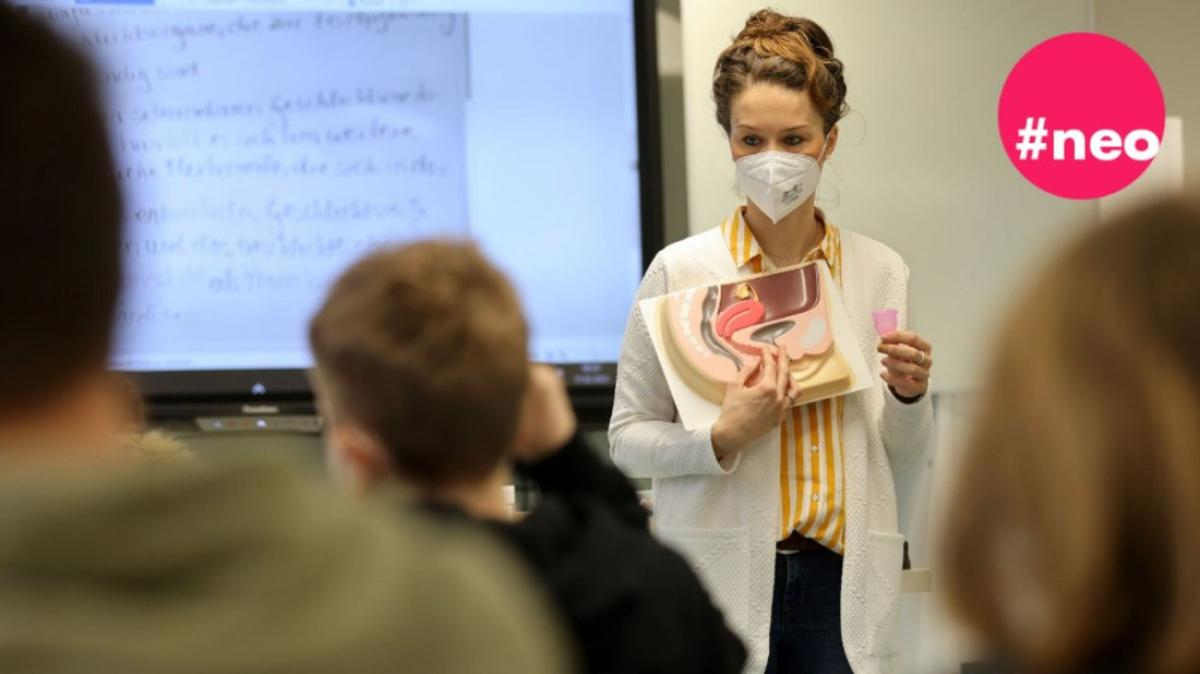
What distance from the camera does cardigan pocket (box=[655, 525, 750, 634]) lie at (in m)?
2.29

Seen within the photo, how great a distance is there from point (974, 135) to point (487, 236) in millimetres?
1180

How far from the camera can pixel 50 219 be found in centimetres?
73

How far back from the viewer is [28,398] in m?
0.74

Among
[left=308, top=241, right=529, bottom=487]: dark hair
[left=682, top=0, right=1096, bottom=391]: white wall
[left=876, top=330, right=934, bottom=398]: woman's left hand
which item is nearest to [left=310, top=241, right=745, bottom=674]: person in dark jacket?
[left=308, top=241, right=529, bottom=487]: dark hair

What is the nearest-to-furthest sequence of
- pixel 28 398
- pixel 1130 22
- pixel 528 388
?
pixel 28 398 < pixel 528 388 < pixel 1130 22

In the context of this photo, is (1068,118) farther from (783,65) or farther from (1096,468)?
(1096,468)

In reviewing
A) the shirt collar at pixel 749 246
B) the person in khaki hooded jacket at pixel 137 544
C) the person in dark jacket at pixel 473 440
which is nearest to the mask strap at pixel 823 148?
the shirt collar at pixel 749 246

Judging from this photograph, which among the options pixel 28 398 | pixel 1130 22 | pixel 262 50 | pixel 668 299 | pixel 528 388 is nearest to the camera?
pixel 28 398

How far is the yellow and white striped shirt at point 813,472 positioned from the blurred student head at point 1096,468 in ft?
4.95

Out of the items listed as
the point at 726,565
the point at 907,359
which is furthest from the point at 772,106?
the point at 726,565

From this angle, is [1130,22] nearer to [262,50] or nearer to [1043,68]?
[1043,68]

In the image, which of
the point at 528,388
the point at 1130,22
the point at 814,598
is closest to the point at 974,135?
the point at 1130,22

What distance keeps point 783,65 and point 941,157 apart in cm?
117

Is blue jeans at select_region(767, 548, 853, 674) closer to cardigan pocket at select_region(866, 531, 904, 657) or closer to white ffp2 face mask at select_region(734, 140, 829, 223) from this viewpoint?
cardigan pocket at select_region(866, 531, 904, 657)
